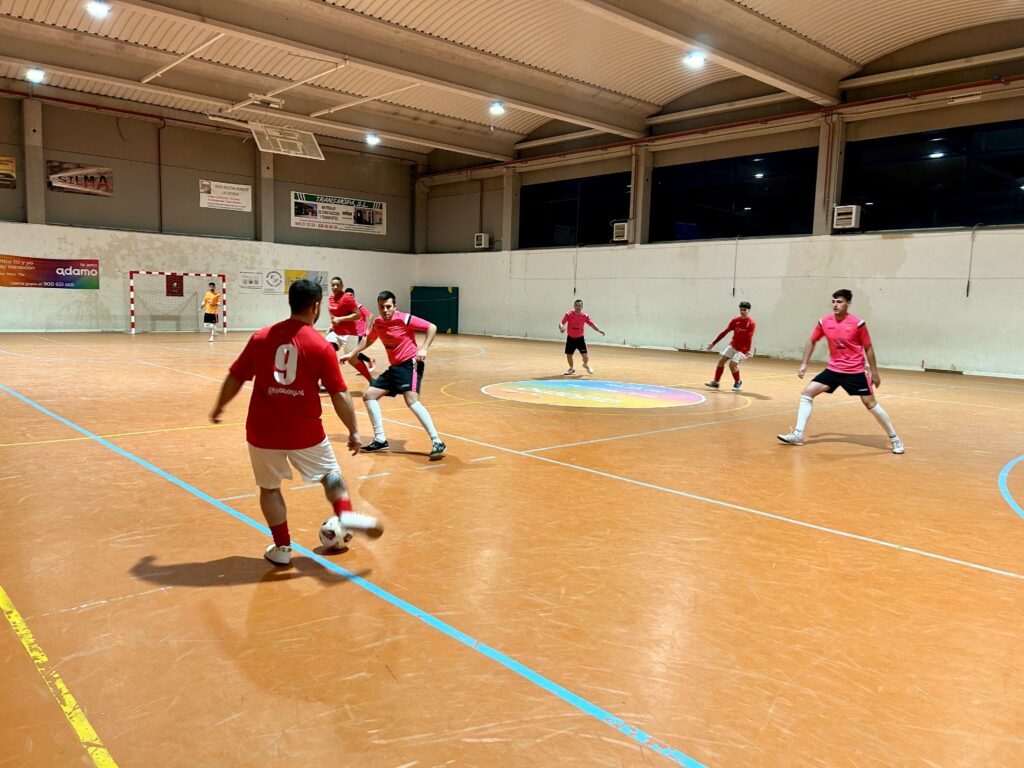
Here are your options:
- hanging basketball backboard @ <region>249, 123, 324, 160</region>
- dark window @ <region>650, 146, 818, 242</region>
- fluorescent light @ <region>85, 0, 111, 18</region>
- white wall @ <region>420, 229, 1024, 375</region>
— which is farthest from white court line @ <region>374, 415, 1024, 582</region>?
hanging basketball backboard @ <region>249, 123, 324, 160</region>

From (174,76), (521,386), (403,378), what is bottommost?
(521,386)

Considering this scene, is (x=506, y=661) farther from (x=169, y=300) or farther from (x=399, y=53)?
(x=169, y=300)

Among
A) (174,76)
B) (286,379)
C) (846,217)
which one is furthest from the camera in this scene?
(174,76)

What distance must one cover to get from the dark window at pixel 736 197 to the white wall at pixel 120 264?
1384 cm

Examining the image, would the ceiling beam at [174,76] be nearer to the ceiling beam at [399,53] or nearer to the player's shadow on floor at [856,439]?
the ceiling beam at [399,53]

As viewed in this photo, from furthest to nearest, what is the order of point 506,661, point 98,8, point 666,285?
point 666,285, point 98,8, point 506,661

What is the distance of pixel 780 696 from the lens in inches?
125

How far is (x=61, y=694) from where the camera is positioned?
3004 millimetres

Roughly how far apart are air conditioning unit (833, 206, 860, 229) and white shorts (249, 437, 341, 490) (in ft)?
65.0

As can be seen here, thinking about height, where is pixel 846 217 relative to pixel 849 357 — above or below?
above

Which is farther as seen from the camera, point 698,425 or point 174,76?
point 174,76

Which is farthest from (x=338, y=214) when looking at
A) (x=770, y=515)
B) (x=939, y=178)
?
(x=770, y=515)

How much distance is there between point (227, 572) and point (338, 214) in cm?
2891

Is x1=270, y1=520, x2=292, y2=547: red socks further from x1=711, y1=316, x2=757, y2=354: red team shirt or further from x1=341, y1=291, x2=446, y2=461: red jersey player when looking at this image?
x1=711, y1=316, x2=757, y2=354: red team shirt
